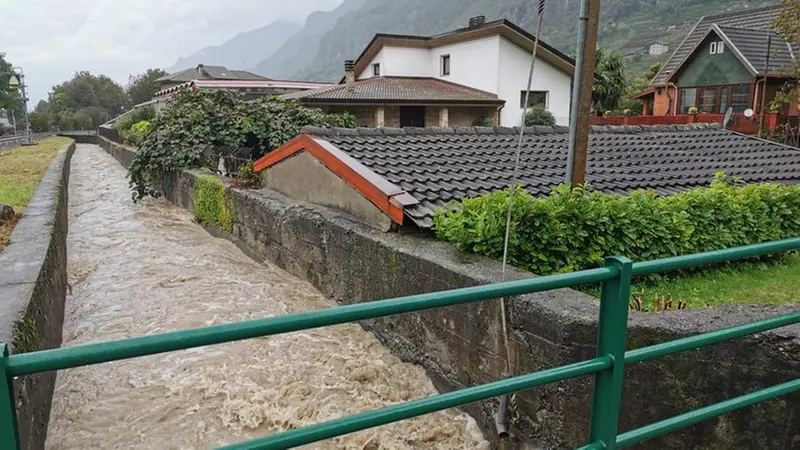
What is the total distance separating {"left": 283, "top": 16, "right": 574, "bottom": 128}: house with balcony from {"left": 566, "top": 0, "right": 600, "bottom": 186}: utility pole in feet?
60.1

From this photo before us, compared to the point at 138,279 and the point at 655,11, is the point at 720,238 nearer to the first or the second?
the point at 138,279

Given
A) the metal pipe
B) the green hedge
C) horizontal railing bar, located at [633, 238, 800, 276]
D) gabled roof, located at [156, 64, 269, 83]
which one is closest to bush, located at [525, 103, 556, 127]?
the green hedge

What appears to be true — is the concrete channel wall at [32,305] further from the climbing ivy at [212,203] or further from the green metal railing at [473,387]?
the climbing ivy at [212,203]

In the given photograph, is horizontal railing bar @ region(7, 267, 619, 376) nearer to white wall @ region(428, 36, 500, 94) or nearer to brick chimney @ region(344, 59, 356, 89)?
white wall @ region(428, 36, 500, 94)

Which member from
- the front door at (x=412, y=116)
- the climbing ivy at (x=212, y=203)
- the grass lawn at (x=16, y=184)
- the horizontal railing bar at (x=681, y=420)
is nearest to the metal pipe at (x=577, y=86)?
the horizontal railing bar at (x=681, y=420)

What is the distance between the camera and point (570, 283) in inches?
65.1

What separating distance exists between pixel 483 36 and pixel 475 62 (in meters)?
1.30

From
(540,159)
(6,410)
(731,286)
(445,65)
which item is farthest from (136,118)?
(6,410)

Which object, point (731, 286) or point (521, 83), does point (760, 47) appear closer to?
point (521, 83)

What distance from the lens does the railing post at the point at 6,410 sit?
1122 mm

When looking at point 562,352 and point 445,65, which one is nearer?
point 562,352

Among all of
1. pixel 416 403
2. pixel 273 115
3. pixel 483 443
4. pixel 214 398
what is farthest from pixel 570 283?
pixel 273 115

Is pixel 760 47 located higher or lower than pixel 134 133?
higher

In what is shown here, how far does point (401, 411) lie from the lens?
150 cm
